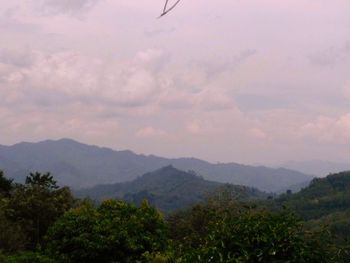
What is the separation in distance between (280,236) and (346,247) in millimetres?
1485

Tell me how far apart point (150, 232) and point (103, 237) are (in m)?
3.20

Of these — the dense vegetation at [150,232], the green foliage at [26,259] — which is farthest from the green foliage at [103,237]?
the green foliage at [26,259]

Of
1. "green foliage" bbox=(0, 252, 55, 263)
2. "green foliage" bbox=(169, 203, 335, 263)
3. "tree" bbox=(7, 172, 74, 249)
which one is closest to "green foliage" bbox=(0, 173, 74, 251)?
"tree" bbox=(7, 172, 74, 249)

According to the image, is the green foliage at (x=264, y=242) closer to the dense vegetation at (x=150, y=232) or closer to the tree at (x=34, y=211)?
the dense vegetation at (x=150, y=232)

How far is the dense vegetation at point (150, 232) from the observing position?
1162 cm

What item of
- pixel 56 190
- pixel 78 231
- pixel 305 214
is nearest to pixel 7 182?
pixel 56 190

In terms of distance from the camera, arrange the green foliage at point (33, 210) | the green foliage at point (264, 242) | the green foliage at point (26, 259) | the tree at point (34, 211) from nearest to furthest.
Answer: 1. the green foliage at point (264, 242)
2. the green foliage at point (26, 259)
3. the green foliage at point (33, 210)
4. the tree at point (34, 211)

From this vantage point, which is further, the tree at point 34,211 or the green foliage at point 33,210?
the tree at point 34,211

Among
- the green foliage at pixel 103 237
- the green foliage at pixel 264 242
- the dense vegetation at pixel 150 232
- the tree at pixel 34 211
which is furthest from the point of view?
the tree at pixel 34 211

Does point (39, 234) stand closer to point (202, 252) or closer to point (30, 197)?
point (30, 197)

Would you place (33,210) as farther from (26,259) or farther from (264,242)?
(264,242)

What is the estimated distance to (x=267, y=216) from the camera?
1252cm

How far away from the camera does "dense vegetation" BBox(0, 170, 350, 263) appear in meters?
11.6

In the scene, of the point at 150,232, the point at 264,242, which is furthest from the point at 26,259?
the point at 264,242
